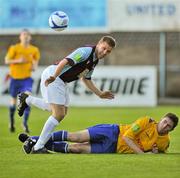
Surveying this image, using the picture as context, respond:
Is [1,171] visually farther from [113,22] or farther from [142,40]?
[142,40]

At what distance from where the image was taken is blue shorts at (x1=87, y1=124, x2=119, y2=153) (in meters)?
12.2

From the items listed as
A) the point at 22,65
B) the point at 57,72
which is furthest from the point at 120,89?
the point at 57,72

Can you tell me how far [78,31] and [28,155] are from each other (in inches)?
712

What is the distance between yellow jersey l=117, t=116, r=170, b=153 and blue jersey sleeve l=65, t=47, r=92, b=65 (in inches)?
42.8

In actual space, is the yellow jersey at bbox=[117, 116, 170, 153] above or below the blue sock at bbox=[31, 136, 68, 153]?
above

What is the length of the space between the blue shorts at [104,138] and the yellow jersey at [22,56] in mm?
6615

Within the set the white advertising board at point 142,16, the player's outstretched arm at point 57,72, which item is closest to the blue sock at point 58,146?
the player's outstretched arm at point 57,72

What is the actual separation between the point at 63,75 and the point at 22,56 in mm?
6964

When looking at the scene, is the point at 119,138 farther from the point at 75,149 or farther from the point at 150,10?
the point at 150,10

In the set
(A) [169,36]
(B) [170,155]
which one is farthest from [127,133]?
(A) [169,36]

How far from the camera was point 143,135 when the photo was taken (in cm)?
1205

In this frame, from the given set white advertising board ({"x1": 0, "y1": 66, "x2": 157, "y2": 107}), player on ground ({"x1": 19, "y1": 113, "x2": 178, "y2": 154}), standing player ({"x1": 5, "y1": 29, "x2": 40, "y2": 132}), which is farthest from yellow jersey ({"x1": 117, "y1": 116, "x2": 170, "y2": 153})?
white advertising board ({"x1": 0, "y1": 66, "x2": 157, "y2": 107})

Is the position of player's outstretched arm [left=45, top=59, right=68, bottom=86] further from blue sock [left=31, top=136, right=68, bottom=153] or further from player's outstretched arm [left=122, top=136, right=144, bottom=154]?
player's outstretched arm [left=122, top=136, right=144, bottom=154]

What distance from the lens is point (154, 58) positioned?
1272 inches
